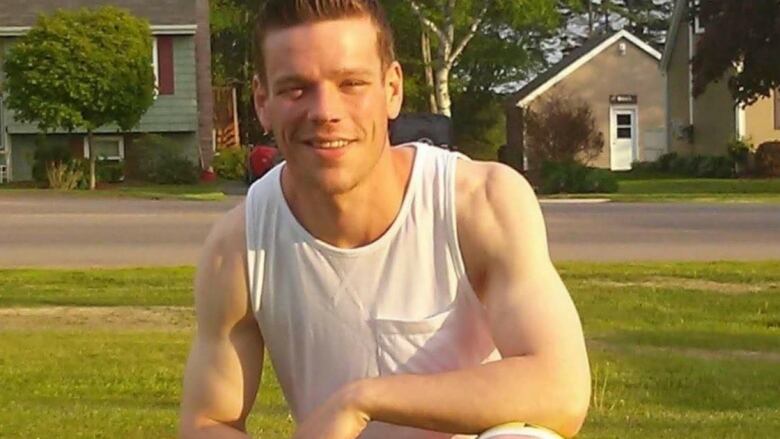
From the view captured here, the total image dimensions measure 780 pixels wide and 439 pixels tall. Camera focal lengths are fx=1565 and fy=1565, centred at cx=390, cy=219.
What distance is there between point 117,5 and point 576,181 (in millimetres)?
17262

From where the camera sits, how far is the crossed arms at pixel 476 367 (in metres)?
3.22

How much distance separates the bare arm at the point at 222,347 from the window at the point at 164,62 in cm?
4191

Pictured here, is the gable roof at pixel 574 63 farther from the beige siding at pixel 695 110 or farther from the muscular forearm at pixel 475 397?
the muscular forearm at pixel 475 397

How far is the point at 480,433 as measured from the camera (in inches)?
128

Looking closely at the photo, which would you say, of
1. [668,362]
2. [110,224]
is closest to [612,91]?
[110,224]

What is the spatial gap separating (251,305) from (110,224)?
19903mm

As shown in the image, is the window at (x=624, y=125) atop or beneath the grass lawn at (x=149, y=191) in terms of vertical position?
atop

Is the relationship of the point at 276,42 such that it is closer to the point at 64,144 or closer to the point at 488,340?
the point at 488,340

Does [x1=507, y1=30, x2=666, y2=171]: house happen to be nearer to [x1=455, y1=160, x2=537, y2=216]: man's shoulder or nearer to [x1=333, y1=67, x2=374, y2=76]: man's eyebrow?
[x1=455, y1=160, x2=537, y2=216]: man's shoulder

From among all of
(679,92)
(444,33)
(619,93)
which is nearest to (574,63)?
(619,93)

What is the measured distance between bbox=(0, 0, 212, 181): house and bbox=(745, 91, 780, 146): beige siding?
53.0ft

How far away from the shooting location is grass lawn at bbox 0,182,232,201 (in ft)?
109

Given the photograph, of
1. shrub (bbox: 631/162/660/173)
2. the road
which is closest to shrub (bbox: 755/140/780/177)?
shrub (bbox: 631/162/660/173)

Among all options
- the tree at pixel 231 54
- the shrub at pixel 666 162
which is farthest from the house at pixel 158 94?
the shrub at pixel 666 162
